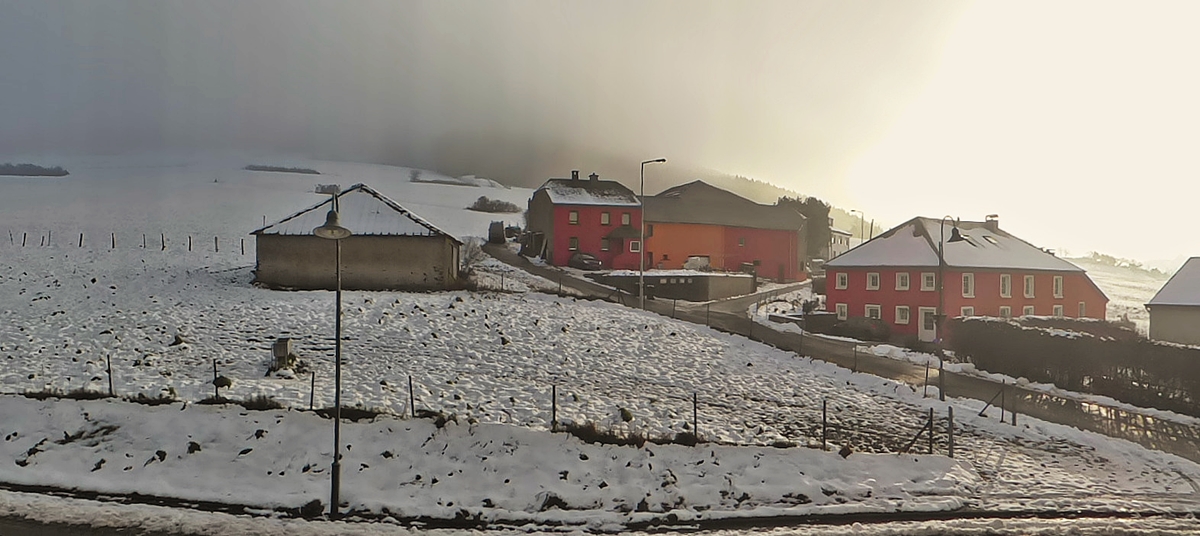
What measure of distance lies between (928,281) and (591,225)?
26.0 metres

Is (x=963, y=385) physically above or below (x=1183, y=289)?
below

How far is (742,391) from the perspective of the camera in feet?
79.9

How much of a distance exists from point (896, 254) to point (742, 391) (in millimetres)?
28254

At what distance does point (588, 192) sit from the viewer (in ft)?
189

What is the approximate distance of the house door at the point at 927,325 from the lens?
4375 centimetres

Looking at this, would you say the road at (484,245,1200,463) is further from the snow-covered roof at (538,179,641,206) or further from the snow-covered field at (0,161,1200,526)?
the snow-covered roof at (538,179,641,206)

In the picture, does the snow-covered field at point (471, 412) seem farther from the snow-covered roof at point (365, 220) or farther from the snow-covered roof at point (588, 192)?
the snow-covered roof at point (588, 192)

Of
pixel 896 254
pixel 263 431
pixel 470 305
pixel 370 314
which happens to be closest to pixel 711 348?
pixel 470 305

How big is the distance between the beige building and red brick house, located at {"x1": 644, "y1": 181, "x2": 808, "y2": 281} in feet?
103

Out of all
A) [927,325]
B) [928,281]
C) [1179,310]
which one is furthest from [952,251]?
[1179,310]

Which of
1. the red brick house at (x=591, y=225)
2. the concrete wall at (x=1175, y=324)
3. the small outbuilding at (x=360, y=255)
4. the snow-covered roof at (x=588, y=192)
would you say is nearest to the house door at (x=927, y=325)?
the concrete wall at (x=1175, y=324)

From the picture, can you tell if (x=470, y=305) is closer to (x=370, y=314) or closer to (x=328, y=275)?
(x=370, y=314)

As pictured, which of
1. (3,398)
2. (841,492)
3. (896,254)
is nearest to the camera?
(841,492)

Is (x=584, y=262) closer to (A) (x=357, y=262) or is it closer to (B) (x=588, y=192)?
(B) (x=588, y=192)
